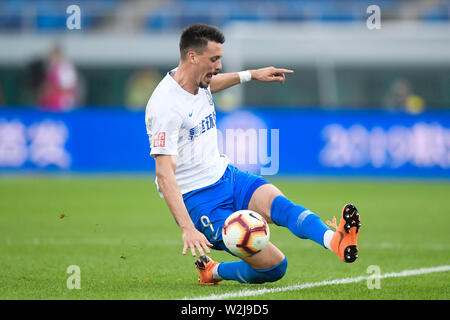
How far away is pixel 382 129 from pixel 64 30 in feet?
42.3

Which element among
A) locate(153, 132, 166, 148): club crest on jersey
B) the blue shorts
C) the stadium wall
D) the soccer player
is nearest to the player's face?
the soccer player

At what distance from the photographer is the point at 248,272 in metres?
6.09

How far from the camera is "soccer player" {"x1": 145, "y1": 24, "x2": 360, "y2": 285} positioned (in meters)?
5.69

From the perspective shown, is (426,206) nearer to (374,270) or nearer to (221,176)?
(374,270)

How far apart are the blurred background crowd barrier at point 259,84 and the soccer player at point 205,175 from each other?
1017cm

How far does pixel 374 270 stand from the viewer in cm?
701

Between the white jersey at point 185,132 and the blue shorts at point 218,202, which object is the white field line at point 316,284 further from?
the white jersey at point 185,132

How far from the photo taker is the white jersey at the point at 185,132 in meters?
5.73

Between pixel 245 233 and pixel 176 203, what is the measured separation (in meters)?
0.53

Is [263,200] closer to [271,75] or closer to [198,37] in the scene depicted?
[271,75]

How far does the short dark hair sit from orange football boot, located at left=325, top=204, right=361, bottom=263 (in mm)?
1605

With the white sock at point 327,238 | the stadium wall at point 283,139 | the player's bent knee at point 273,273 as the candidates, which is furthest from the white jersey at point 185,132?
the stadium wall at point 283,139

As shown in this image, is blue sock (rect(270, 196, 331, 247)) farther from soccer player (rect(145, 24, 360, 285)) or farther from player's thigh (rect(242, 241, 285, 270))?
player's thigh (rect(242, 241, 285, 270))
